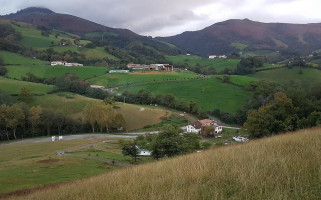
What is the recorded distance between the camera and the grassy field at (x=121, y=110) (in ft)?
266

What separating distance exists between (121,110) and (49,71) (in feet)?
189

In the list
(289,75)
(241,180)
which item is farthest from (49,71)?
(241,180)

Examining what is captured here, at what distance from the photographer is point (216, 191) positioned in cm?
576

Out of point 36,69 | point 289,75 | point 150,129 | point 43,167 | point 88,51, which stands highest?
point 88,51

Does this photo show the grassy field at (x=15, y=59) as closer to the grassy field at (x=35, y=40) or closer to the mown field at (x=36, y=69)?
the mown field at (x=36, y=69)

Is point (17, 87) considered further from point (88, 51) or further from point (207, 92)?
point (88, 51)

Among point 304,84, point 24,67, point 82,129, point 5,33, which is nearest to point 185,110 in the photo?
point 82,129

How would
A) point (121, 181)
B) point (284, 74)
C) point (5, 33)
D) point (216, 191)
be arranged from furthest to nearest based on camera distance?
point (5, 33) < point (284, 74) < point (121, 181) < point (216, 191)

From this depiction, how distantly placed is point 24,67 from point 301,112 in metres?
114

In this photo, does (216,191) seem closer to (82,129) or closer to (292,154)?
(292,154)

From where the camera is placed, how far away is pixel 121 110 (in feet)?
279

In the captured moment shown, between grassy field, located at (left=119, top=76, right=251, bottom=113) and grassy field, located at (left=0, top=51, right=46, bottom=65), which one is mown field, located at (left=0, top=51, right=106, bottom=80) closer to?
grassy field, located at (left=0, top=51, right=46, bottom=65)

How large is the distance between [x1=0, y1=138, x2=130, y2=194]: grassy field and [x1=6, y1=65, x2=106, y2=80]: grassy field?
70.4 meters

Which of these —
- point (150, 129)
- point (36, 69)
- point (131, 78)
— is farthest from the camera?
point (36, 69)
